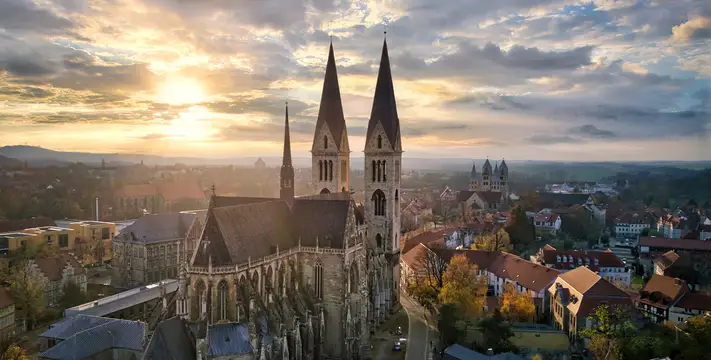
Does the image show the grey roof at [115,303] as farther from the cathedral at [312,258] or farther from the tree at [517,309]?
the tree at [517,309]

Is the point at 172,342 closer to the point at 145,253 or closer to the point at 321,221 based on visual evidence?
the point at 321,221

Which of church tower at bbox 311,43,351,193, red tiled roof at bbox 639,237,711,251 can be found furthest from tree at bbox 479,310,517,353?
red tiled roof at bbox 639,237,711,251

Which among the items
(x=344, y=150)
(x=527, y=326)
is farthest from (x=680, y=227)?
(x=344, y=150)

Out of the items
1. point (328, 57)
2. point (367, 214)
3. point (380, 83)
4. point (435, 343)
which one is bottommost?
point (435, 343)

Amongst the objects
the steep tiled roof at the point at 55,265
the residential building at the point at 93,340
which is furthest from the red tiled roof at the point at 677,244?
the steep tiled roof at the point at 55,265

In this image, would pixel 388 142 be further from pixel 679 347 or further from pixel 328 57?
pixel 679 347
